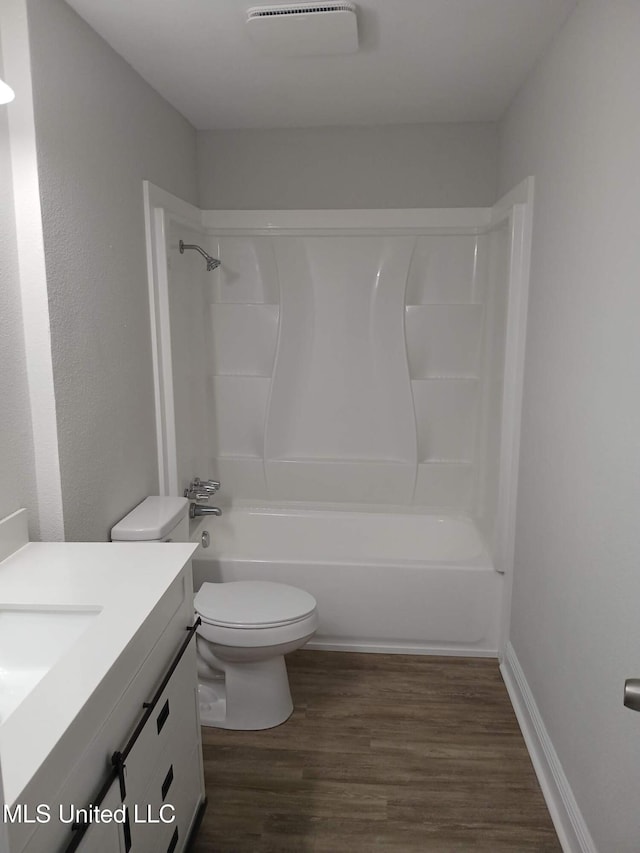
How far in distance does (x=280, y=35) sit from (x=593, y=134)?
3.28ft

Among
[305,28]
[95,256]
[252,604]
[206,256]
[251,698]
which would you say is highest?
[305,28]

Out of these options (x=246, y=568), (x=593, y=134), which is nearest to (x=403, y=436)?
(x=246, y=568)

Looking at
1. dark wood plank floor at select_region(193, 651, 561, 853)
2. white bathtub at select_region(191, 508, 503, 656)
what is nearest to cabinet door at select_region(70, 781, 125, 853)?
dark wood plank floor at select_region(193, 651, 561, 853)

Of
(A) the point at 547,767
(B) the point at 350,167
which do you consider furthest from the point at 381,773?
(B) the point at 350,167

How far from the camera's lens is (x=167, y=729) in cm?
154

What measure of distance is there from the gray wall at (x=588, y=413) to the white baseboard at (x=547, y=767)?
0.05 metres

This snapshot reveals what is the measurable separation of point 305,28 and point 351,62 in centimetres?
37

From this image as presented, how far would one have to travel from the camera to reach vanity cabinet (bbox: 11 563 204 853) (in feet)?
3.43

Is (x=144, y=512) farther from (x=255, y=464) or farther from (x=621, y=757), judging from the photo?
(x=621, y=757)

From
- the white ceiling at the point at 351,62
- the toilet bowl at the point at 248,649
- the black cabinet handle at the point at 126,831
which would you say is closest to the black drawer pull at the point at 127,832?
the black cabinet handle at the point at 126,831

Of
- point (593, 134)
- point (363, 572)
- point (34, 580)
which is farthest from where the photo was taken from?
point (363, 572)

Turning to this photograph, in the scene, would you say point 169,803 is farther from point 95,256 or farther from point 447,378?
point 447,378

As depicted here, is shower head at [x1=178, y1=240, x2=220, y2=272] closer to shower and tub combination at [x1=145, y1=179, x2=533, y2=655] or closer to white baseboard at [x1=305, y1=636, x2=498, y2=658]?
shower and tub combination at [x1=145, y1=179, x2=533, y2=655]

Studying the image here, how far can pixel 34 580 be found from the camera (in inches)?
61.2
